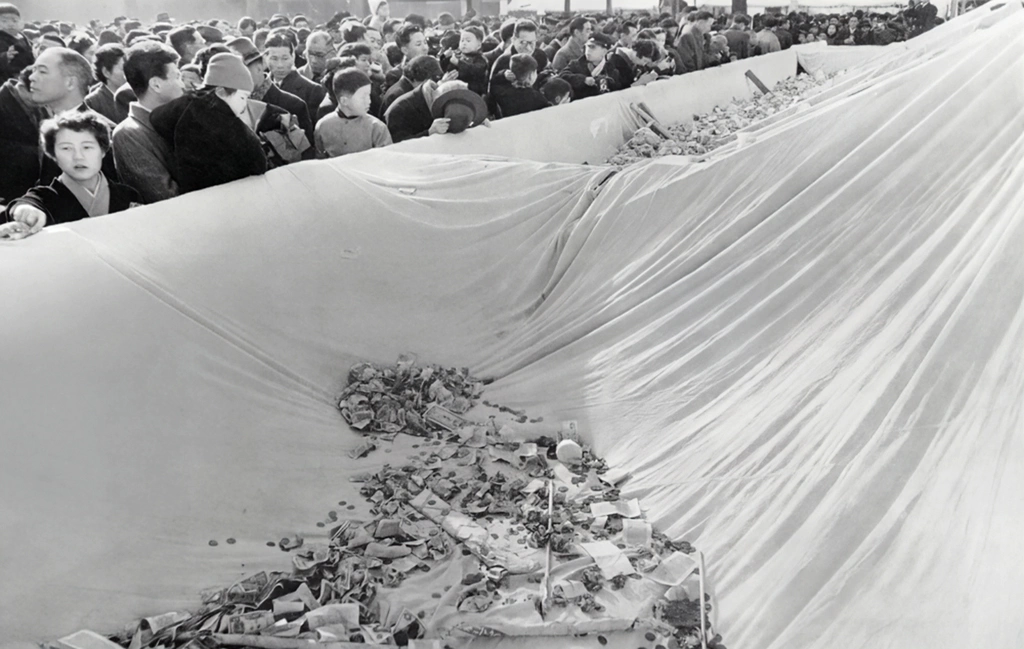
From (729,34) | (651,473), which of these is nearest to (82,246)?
(651,473)

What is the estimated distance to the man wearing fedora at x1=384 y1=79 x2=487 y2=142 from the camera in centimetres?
528

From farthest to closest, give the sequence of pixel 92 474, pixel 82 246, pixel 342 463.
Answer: pixel 342 463 < pixel 82 246 < pixel 92 474

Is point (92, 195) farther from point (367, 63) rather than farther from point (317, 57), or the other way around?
point (317, 57)

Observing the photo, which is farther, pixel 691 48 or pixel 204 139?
pixel 691 48

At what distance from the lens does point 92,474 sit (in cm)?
261

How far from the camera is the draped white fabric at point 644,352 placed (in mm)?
2379

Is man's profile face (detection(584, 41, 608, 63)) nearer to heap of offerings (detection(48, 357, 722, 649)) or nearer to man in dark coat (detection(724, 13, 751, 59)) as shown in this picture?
man in dark coat (detection(724, 13, 751, 59))

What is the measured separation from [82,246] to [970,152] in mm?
3115

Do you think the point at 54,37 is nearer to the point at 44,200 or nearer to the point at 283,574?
the point at 44,200

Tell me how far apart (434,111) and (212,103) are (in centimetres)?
195

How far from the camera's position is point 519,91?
6.45m

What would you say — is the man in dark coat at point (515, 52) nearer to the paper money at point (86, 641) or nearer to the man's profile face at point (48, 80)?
the man's profile face at point (48, 80)

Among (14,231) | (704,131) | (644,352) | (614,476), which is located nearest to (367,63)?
(704,131)

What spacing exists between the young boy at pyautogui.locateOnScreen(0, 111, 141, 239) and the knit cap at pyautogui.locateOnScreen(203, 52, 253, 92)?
2.06 feet
